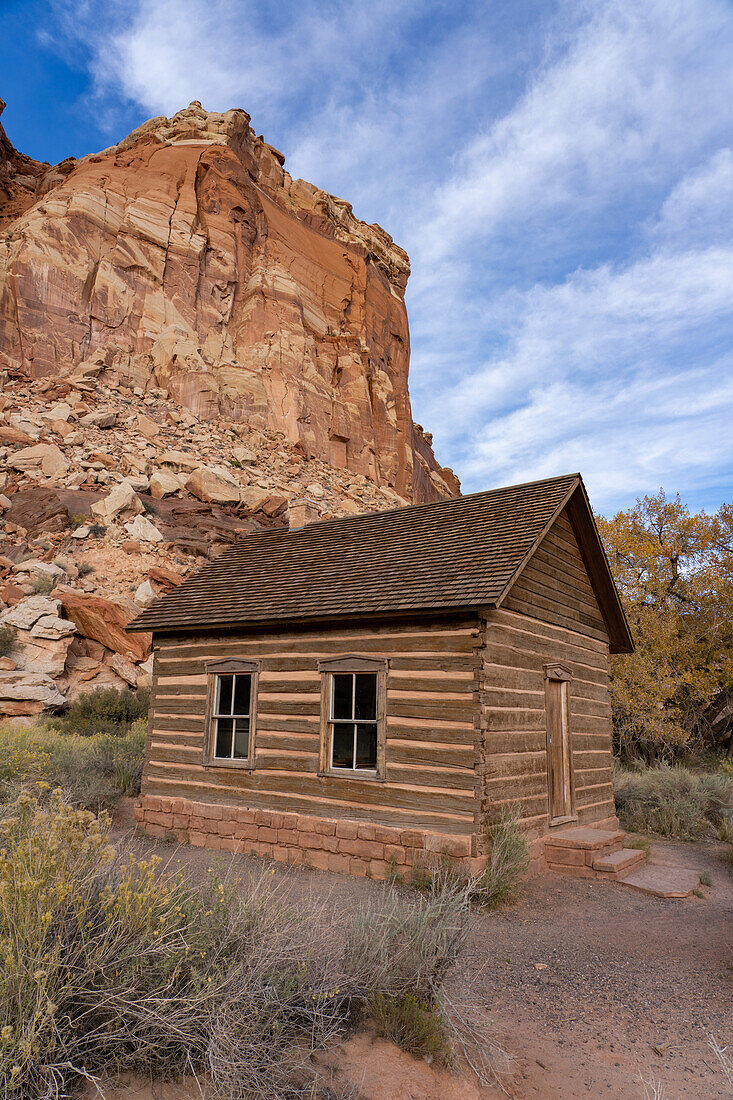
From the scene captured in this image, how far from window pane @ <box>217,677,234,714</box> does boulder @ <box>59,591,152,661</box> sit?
1116 cm

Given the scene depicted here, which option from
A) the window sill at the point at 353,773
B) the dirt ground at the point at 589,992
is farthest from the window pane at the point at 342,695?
the dirt ground at the point at 589,992

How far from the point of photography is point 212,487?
106ft

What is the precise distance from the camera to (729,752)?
18.5 metres

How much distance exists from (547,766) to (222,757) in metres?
5.15

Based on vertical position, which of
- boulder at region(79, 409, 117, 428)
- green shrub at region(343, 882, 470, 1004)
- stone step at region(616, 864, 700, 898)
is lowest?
stone step at region(616, 864, 700, 898)

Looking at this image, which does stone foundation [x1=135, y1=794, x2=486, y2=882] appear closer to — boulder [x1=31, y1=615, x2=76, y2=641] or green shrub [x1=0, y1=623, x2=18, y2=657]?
green shrub [x1=0, y1=623, x2=18, y2=657]

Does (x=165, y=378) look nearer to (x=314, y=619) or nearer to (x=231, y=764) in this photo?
(x=231, y=764)

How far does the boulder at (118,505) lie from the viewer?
27391mm

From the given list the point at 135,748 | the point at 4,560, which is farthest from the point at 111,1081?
the point at 4,560

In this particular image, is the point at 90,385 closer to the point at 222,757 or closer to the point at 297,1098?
the point at 222,757

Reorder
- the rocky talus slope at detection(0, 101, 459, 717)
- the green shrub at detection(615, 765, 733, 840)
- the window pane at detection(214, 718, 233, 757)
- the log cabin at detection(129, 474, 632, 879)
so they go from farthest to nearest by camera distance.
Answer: the rocky talus slope at detection(0, 101, 459, 717) < the green shrub at detection(615, 765, 733, 840) < the window pane at detection(214, 718, 233, 757) < the log cabin at detection(129, 474, 632, 879)

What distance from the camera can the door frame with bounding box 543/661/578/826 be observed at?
10.1m

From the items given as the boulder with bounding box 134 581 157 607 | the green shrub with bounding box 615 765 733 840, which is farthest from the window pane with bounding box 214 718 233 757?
the boulder with bounding box 134 581 157 607

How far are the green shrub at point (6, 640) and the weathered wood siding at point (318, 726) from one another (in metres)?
9.52
